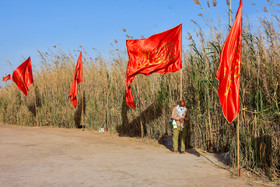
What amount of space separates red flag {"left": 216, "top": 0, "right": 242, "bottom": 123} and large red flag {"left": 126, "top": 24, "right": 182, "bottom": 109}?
9.07 ft

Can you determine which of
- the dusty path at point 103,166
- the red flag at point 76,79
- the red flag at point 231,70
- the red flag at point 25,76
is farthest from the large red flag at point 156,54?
the red flag at point 25,76

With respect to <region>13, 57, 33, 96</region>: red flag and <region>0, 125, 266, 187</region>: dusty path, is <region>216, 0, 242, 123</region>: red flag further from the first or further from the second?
<region>13, 57, 33, 96</region>: red flag

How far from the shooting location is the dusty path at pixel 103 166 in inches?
229

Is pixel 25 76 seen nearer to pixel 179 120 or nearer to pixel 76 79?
pixel 76 79

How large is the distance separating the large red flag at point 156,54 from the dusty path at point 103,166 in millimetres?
2407

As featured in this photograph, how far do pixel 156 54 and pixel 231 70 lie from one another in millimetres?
3860

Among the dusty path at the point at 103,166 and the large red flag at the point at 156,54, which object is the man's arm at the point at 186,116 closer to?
the dusty path at the point at 103,166

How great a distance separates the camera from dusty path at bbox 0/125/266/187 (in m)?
5.82

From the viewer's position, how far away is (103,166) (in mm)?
7023

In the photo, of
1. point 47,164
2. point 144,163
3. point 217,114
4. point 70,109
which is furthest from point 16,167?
point 70,109

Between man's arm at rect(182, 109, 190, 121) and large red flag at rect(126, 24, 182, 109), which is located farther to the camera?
large red flag at rect(126, 24, 182, 109)

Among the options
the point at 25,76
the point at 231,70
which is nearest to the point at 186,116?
the point at 231,70

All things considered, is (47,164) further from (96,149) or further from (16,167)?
(96,149)

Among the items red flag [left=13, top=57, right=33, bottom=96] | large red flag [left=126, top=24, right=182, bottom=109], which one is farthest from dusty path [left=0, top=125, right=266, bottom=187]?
red flag [left=13, top=57, right=33, bottom=96]
